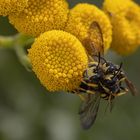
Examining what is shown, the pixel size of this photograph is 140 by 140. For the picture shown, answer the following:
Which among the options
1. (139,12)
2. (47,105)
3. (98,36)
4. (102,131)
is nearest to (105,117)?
(102,131)

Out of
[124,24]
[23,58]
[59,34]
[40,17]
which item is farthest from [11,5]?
[124,24]

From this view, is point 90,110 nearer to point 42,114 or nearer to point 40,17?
point 40,17

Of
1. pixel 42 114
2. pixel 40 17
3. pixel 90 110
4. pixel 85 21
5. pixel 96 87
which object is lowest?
pixel 42 114

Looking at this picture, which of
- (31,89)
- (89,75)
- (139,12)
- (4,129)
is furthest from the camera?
(31,89)

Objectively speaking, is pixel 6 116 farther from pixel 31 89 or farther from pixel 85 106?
pixel 85 106

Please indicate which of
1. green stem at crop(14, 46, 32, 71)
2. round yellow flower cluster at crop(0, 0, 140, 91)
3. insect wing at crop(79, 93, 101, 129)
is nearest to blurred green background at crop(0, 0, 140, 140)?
green stem at crop(14, 46, 32, 71)

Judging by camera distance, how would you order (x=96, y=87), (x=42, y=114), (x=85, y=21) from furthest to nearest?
(x=42, y=114)
(x=85, y=21)
(x=96, y=87)
